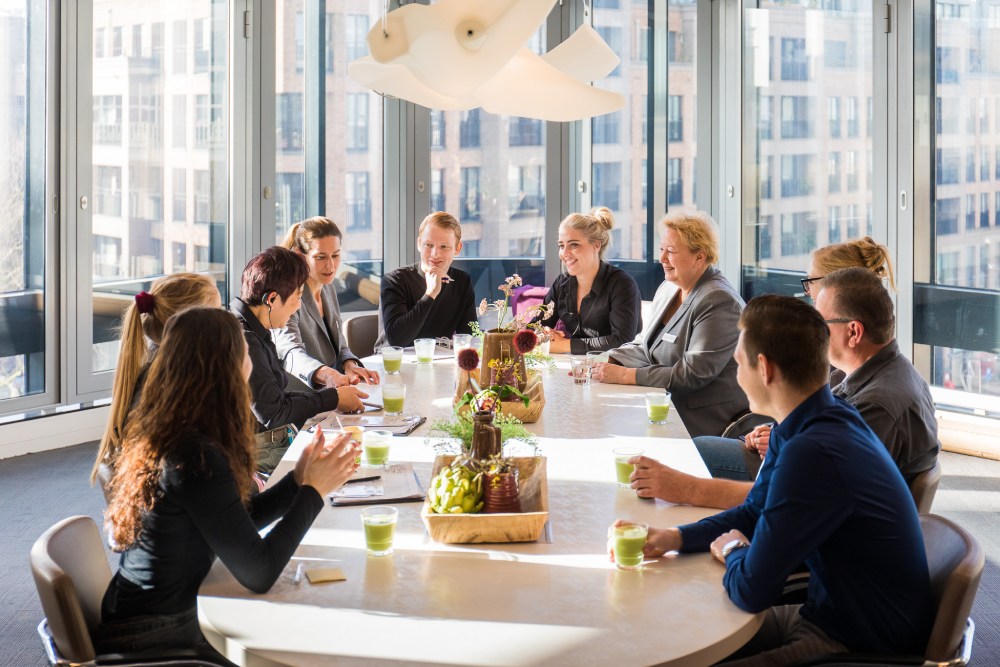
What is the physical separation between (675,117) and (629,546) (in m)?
5.35

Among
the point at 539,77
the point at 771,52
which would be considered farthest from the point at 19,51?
the point at 771,52

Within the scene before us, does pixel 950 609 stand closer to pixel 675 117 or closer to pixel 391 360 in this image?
pixel 391 360

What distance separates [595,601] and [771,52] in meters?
5.39

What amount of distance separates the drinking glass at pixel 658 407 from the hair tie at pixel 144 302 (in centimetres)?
146

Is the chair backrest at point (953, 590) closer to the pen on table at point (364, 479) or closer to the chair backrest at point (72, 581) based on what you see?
the pen on table at point (364, 479)

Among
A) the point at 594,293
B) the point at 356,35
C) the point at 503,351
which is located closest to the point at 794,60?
the point at 594,293

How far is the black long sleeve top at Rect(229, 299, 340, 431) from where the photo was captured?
3.17 m

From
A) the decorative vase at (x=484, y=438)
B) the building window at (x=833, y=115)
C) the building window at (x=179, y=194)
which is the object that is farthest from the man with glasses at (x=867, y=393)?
the building window at (x=179, y=194)

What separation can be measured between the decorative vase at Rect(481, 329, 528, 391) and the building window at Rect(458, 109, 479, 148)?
394cm

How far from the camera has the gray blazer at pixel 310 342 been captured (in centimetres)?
377

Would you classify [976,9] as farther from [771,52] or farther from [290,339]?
[290,339]

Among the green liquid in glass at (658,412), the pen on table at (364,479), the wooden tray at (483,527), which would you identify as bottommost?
the wooden tray at (483,527)

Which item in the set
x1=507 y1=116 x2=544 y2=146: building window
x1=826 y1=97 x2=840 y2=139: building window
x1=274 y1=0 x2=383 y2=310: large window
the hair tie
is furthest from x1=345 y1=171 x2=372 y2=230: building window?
the hair tie

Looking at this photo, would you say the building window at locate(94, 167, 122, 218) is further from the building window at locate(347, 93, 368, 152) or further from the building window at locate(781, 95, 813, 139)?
the building window at locate(781, 95, 813, 139)
